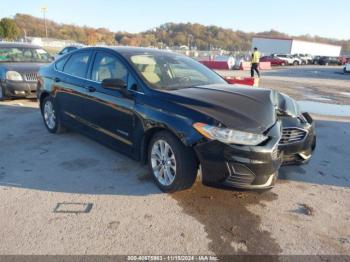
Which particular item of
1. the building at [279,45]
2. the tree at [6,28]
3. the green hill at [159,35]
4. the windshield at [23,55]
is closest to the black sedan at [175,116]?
the windshield at [23,55]

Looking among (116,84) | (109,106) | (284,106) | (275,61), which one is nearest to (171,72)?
(116,84)

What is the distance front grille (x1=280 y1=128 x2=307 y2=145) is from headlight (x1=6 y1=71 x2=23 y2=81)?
7.32 metres

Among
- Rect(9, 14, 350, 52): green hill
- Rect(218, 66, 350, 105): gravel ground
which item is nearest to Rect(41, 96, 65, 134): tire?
Rect(218, 66, 350, 105): gravel ground

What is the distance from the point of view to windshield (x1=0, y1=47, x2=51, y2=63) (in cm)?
939

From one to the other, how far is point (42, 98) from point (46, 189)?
2.90 metres

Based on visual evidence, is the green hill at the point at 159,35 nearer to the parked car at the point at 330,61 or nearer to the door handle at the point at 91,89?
the parked car at the point at 330,61

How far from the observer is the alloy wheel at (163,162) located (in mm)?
3510

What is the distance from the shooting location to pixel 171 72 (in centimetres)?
430

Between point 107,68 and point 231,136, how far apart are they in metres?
2.20

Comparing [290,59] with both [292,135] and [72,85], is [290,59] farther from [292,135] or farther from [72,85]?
[292,135]

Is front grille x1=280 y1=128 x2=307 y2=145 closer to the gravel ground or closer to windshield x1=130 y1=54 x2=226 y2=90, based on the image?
windshield x1=130 y1=54 x2=226 y2=90

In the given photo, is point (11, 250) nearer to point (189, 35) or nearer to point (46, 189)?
point (46, 189)

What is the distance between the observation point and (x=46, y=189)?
3725 mm

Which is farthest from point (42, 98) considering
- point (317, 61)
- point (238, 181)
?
point (317, 61)
